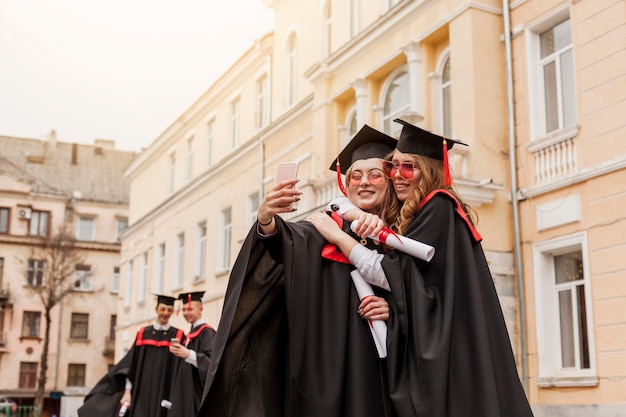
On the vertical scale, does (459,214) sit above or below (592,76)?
below

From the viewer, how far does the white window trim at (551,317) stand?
1344cm

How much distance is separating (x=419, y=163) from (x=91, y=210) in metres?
59.9

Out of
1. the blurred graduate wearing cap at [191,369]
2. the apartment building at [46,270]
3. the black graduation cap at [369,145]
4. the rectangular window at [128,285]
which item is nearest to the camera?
the black graduation cap at [369,145]

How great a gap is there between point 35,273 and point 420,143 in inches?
2288

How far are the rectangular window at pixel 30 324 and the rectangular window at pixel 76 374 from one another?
10.9 feet

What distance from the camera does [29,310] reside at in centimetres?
5862

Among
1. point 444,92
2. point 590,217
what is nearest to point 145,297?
point 444,92

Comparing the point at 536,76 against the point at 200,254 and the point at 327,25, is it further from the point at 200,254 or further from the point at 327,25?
the point at 200,254

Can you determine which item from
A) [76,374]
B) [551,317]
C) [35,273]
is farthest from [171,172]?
[551,317]

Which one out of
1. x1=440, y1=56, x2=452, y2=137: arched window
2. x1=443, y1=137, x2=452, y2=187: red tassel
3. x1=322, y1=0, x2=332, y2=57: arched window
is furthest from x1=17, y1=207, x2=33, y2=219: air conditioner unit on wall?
x1=443, y1=137, x2=452, y2=187: red tassel

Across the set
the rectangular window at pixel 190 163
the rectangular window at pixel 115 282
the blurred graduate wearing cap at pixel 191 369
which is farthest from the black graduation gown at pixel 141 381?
the rectangular window at pixel 115 282

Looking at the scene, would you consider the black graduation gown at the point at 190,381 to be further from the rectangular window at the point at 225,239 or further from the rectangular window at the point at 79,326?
the rectangular window at the point at 79,326

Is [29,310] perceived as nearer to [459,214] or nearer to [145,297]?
[145,297]

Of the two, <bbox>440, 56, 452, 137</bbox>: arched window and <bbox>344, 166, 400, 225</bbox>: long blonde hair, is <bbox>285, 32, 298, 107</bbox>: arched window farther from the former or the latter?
<bbox>344, 166, 400, 225</bbox>: long blonde hair
